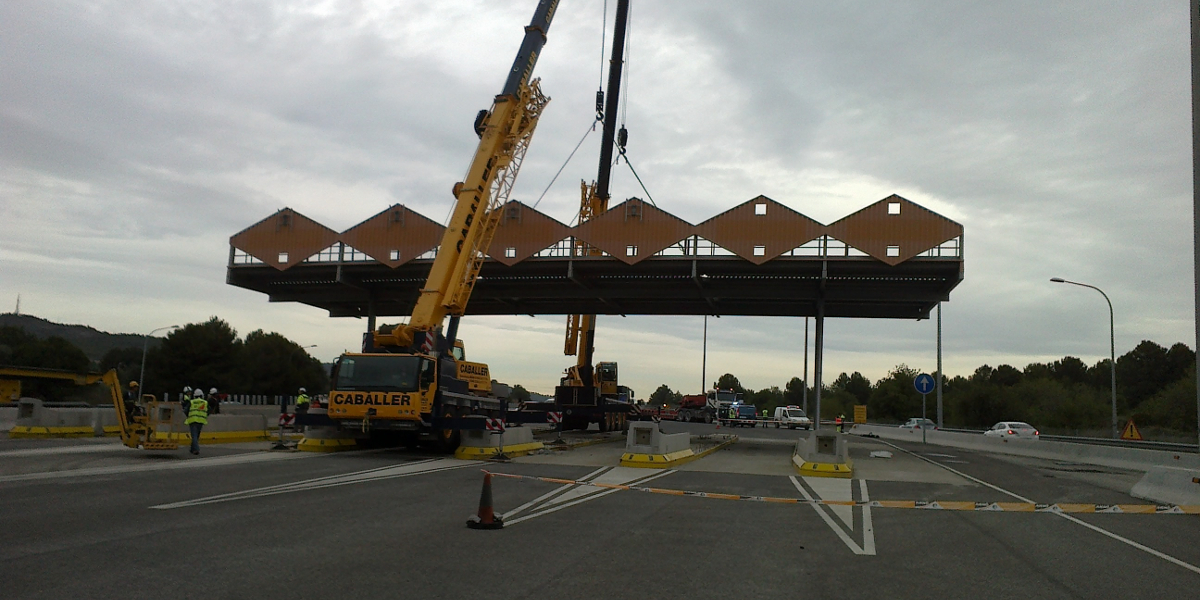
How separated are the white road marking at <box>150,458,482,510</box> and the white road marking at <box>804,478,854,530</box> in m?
7.48

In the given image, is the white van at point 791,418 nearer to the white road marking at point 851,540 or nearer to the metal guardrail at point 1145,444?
the metal guardrail at point 1145,444

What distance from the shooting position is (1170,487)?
1481 centimetres

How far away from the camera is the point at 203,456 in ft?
60.7

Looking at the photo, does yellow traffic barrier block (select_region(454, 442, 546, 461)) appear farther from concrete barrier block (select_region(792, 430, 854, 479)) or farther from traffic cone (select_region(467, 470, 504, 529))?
traffic cone (select_region(467, 470, 504, 529))

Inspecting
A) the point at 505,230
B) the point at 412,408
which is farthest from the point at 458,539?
the point at 505,230

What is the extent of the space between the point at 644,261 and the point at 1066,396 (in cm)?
6085

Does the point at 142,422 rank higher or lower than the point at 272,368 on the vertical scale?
lower

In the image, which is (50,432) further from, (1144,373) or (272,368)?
(1144,373)

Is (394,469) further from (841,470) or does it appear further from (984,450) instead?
(984,450)

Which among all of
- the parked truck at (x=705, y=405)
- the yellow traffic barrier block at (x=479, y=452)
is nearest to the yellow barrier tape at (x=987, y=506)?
the yellow traffic barrier block at (x=479, y=452)

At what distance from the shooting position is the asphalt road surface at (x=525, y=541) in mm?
6555

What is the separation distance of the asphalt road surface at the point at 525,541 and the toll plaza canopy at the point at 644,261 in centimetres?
1538

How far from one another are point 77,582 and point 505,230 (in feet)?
88.6

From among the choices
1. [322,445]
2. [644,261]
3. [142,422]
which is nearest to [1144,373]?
[644,261]
